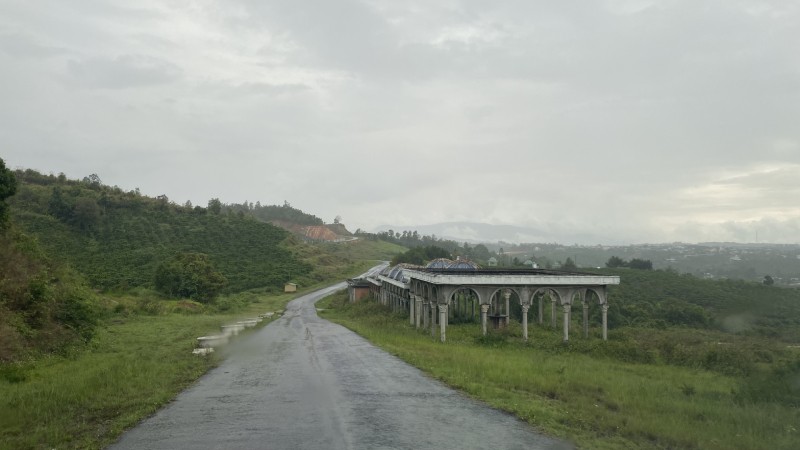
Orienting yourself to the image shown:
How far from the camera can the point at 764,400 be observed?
1742cm

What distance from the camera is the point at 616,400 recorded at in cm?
1572

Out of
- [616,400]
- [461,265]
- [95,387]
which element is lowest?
[616,400]

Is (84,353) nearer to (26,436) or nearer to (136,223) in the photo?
(26,436)

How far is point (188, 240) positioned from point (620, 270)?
6859cm

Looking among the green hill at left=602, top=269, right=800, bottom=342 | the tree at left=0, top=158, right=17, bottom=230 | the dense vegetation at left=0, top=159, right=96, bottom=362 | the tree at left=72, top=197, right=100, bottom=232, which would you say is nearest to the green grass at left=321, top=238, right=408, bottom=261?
the tree at left=72, top=197, right=100, bottom=232

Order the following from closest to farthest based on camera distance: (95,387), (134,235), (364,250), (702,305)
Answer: (95,387) → (702,305) → (134,235) → (364,250)

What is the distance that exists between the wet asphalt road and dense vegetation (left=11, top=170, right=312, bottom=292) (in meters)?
46.0

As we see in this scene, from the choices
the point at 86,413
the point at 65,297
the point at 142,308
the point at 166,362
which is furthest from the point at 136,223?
the point at 86,413

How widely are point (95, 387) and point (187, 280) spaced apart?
147ft

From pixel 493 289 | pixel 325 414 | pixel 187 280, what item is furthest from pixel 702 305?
pixel 325 414

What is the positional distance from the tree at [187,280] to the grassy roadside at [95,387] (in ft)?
89.3

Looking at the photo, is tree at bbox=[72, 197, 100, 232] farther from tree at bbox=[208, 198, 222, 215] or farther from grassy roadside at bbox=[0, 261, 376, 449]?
grassy roadside at bbox=[0, 261, 376, 449]

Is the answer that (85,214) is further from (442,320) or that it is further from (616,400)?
(616,400)

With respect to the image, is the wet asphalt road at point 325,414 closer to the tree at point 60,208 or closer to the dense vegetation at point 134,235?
the dense vegetation at point 134,235
